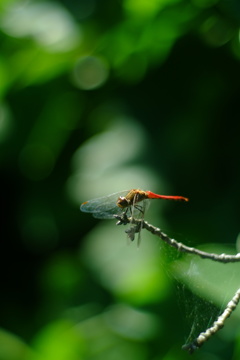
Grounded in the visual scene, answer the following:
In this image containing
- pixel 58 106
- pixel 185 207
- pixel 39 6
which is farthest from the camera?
pixel 58 106

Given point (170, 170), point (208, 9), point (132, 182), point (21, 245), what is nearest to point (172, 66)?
point (208, 9)

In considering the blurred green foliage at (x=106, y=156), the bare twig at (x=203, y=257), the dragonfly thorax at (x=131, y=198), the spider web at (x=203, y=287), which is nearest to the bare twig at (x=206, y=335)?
the bare twig at (x=203, y=257)

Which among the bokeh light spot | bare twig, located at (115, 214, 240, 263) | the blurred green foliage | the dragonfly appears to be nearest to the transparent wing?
the dragonfly

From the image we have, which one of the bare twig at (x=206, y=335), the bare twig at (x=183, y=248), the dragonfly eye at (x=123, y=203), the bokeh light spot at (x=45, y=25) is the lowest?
the bare twig at (x=206, y=335)

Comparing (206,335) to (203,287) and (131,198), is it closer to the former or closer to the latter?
(131,198)

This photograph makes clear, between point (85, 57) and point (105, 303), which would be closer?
point (105, 303)

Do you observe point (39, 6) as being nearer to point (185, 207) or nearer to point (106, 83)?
point (106, 83)

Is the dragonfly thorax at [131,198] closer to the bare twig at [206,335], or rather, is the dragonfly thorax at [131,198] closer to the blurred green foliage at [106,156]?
the bare twig at [206,335]
